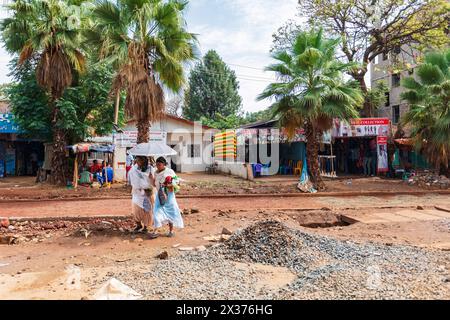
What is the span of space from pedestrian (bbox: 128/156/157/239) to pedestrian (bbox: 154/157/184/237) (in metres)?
0.23

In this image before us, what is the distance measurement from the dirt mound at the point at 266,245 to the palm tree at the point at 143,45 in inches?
303

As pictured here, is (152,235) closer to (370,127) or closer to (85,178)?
(85,178)

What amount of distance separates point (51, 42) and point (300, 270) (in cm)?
1371

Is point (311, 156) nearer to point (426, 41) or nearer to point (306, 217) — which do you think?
point (306, 217)

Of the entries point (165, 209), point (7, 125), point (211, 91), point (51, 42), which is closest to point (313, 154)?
point (165, 209)

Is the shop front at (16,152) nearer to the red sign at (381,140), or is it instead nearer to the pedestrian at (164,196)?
the pedestrian at (164,196)

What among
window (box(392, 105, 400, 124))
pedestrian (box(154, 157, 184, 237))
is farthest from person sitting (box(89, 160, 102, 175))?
window (box(392, 105, 400, 124))

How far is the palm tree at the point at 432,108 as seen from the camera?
599 inches

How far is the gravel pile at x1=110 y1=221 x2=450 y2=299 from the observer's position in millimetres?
4020

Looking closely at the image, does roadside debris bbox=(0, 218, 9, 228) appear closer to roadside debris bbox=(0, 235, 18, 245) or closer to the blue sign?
roadside debris bbox=(0, 235, 18, 245)

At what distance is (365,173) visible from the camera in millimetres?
21750

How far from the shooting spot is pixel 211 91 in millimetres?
35812

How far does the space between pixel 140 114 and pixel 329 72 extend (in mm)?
7117
